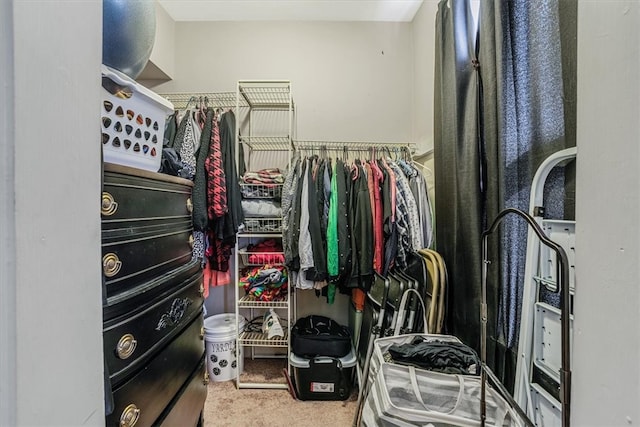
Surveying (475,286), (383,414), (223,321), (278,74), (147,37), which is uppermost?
(278,74)

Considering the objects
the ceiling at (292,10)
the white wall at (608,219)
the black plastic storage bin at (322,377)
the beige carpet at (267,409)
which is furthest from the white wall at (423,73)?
the beige carpet at (267,409)

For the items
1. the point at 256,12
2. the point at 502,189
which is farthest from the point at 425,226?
the point at 256,12

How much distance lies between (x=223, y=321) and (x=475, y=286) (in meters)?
1.69

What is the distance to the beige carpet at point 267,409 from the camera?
1644mm

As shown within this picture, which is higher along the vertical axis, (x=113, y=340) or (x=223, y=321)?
(x=113, y=340)

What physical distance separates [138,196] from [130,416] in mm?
479

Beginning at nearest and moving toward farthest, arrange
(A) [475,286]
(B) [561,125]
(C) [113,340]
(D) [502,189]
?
(C) [113,340], (B) [561,125], (D) [502,189], (A) [475,286]

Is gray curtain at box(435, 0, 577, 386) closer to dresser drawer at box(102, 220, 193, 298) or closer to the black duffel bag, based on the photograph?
the black duffel bag

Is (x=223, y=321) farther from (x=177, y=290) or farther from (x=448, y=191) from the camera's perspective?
(x=448, y=191)

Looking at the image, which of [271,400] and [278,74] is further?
[278,74]

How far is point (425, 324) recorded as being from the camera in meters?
1.40

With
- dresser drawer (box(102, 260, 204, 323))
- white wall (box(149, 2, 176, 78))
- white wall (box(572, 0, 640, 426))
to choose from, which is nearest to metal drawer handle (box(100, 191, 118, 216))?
dresser drawer (box(102, 260, 204, 323))

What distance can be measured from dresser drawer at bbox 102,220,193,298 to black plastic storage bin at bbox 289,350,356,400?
1.23 metres

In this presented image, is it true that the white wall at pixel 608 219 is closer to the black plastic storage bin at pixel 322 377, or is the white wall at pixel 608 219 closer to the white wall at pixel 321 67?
the black plastic storage bin at pixel 322 377
